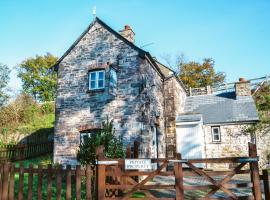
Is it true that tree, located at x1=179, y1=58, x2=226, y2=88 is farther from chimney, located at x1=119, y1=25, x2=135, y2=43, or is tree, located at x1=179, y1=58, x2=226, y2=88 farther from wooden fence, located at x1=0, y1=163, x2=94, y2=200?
wooden fence, located at x1=0, y1=163, x2=94, y2=200

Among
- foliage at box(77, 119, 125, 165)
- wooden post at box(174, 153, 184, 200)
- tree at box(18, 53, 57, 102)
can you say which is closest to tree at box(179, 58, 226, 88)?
tree at box(18, 53, 57, 102)

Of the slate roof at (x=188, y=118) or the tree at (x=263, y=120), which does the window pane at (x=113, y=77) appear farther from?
the tree at (x=263, y=120)

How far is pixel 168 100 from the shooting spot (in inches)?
661

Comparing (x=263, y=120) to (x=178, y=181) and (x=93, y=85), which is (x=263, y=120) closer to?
(x=93, y=85)

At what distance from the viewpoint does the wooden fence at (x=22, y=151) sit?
14.8 metres

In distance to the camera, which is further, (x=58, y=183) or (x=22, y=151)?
(x=22, y=151)

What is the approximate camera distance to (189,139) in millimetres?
17094

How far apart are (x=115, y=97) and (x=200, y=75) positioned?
2426 cm

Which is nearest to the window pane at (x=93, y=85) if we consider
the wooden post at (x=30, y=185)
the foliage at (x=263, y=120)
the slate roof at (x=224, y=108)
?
the wooden post at (x=30, y=185)

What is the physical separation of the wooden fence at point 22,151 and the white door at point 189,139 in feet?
31.0

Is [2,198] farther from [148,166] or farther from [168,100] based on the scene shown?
[168,100]

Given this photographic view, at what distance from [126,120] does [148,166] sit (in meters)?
6.79

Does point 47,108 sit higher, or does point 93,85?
point 47,108

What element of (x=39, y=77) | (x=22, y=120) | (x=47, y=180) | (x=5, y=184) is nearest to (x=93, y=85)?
(x=5, y=184)
